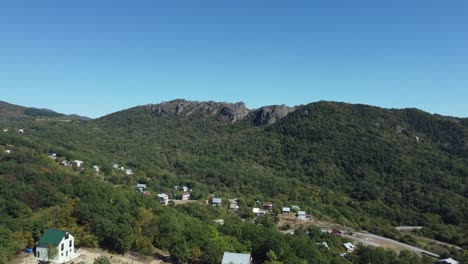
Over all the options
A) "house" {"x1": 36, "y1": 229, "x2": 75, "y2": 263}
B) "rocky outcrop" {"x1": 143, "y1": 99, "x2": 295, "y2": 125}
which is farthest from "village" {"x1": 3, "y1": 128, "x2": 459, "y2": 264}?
"rocky outcrop" {"x1": 143, "y1": 99, "x2": 295, "y2": 125}

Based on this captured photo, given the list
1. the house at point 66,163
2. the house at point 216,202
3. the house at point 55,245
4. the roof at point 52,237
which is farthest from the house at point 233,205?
the roof at point 52,237

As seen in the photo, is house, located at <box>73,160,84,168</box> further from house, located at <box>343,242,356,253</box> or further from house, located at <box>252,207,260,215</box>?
house, located at <box>343,242,356,253</box>

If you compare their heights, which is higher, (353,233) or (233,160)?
(233,160)

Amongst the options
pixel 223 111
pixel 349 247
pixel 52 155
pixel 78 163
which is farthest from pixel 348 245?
pixel 223 111

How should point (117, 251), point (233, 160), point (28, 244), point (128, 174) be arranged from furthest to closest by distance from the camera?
point (233, 160) < point (128, 174) < point (117, 251) < point (28, 244)

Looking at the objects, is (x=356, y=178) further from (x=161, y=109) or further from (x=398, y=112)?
(x=161, y=109)

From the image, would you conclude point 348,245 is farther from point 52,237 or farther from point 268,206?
point 52,237

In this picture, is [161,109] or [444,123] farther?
[161,109]

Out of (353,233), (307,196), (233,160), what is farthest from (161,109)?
(353,233)

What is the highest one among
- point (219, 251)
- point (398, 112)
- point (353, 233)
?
point (398, 112)
